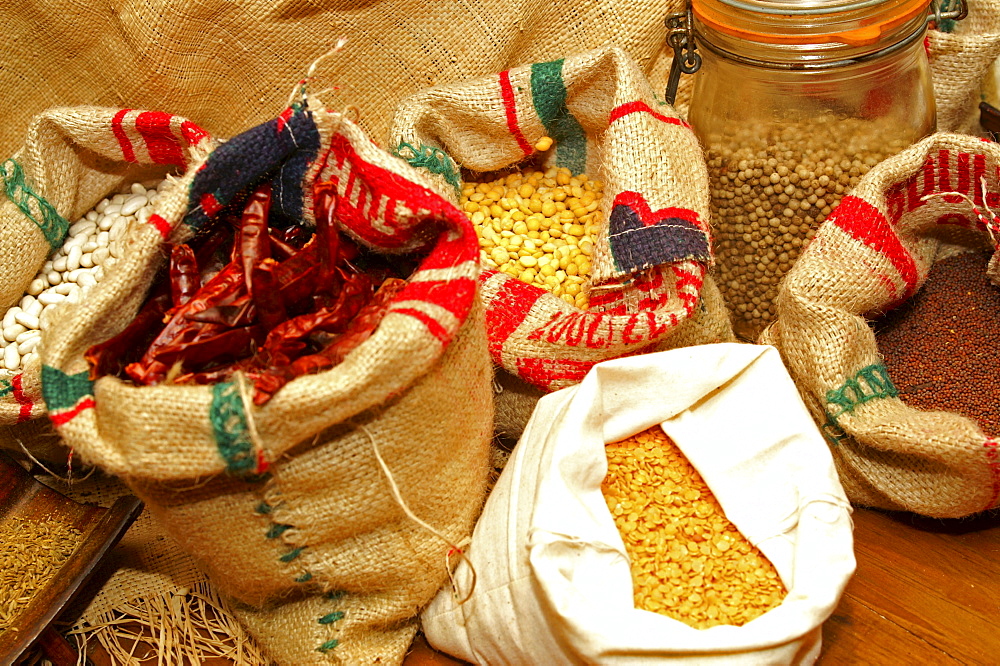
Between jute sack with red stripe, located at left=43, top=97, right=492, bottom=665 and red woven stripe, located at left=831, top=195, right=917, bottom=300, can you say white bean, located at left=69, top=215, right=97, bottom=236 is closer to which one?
jute sack with red stripe, located at left=43, top=97, right=492, bottom=665

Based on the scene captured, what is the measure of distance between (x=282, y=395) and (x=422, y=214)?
27 centimetres

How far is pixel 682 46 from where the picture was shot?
4.38 ft

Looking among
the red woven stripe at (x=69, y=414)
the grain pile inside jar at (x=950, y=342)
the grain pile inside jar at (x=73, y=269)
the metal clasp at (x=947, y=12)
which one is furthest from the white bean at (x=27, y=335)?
the metal clasp at (x=947, y=12)

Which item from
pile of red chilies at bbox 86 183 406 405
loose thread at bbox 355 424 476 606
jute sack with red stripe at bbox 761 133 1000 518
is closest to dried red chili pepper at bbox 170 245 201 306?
pile of red chilies at bbox 86 183 406 405

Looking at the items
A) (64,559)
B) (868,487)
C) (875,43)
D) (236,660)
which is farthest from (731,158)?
(64,559)

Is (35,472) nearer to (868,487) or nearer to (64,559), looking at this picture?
(64,559)

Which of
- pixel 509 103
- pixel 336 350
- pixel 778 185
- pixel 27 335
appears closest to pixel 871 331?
pixel 778 185

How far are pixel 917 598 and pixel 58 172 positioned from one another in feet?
4.39

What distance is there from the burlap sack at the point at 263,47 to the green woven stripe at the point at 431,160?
175mm

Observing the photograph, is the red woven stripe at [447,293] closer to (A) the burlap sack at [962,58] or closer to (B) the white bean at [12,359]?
(B) the white bean at [12,359]

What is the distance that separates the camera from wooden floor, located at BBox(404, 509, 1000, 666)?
1138 mm

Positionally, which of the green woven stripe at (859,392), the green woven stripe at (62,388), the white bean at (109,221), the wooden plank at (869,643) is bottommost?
the wooden plank at (869,643)

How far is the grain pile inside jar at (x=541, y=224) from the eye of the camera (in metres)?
1.31

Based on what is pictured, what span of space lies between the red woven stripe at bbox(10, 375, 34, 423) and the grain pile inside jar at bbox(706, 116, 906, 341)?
39.3 inches
